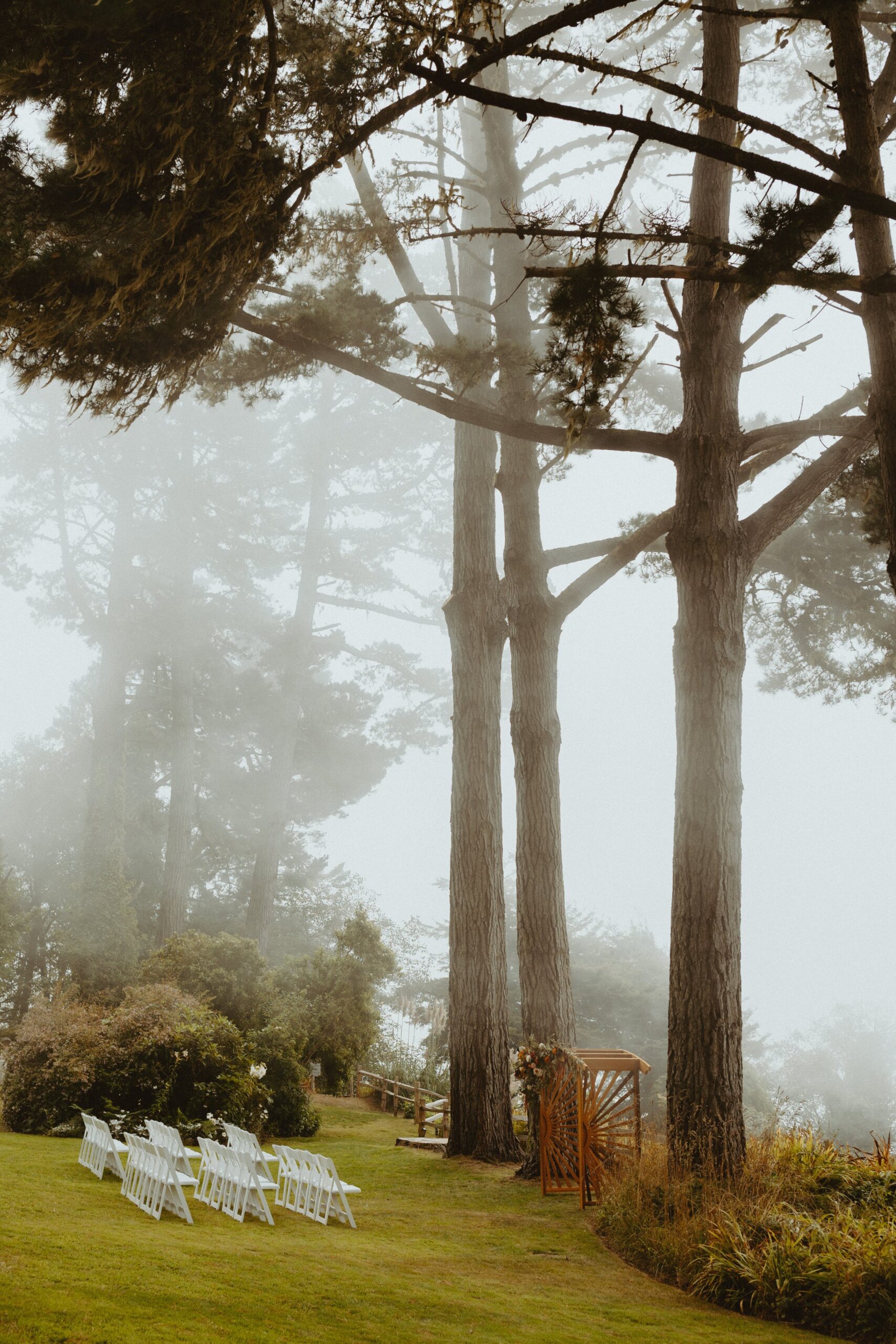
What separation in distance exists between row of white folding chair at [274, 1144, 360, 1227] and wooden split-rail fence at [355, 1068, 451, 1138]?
5.72 m

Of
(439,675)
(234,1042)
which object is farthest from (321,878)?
(234,1042)

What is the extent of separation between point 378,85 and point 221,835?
2421cm

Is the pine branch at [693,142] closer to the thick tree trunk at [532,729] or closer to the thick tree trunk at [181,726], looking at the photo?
the thick tree trunk at [532,729]

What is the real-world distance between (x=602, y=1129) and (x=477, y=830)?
3.63 metres

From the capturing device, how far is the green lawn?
452 cm

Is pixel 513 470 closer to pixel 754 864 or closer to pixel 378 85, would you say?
pixel 378 85

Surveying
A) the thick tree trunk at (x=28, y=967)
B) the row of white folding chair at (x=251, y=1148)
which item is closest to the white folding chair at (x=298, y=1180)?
the row of white folding chair at (x=251, y=1148)

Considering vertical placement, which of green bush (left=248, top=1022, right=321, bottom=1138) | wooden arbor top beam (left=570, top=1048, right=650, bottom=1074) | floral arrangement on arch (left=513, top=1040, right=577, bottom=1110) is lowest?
green bush (left=248, top=1022, right=321, bottom=1138)

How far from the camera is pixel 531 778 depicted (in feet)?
35.7

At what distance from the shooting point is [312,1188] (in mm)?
8258

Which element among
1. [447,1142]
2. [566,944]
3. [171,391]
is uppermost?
[171,391]

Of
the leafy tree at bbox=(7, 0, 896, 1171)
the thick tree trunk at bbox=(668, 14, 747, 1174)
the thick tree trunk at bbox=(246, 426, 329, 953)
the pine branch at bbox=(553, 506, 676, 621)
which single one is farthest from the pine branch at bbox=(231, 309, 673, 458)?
the thick tree trunk at bbox=(246, 426, 329, 953)

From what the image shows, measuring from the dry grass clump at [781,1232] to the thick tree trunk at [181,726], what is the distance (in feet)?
51.6

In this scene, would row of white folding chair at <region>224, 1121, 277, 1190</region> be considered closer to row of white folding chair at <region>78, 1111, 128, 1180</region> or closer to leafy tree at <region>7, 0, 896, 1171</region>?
row of white folding chair at <region>78, 1111, 128, 1180</region>
